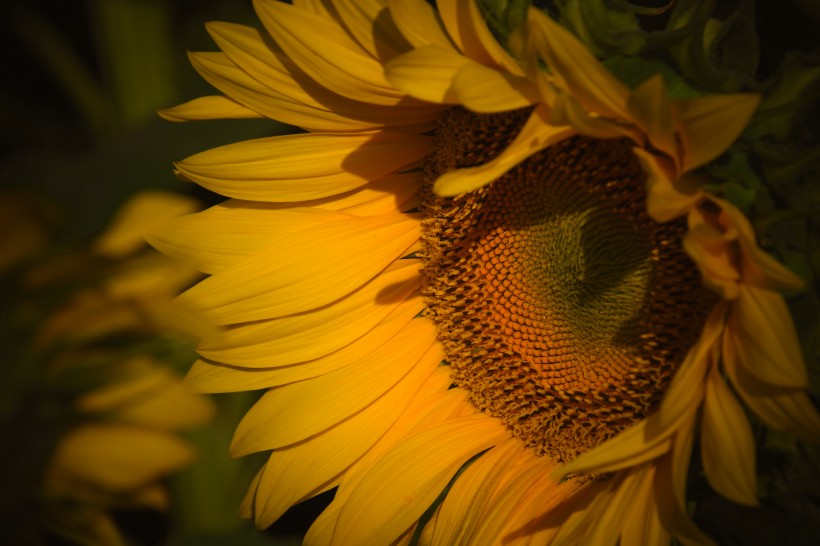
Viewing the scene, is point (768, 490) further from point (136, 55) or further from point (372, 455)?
point (136, 55)

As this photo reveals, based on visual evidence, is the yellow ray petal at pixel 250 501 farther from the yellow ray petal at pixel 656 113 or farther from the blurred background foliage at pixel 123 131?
the yellow ray petal at pixel 656 113

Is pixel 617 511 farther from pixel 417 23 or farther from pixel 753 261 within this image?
pixel 417 23

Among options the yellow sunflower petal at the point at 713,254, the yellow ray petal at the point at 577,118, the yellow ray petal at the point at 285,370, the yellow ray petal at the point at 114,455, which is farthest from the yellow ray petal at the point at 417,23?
the yellow ray petal at the point at 114,455

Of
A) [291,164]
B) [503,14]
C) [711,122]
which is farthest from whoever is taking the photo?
[291,164]

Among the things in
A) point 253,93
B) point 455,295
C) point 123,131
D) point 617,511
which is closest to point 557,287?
point 455,295

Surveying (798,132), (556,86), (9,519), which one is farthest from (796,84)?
(9,519)
